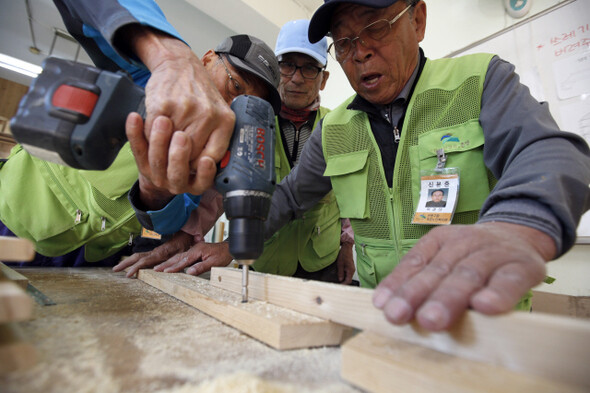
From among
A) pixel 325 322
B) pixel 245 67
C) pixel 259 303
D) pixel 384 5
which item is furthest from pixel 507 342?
pixel 245 67

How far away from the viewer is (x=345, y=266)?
2025mm

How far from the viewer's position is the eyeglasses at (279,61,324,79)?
1.85 meters

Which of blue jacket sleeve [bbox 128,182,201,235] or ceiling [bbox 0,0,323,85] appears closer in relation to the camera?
blue jacket sleeve [bbox 128,182,201,235]

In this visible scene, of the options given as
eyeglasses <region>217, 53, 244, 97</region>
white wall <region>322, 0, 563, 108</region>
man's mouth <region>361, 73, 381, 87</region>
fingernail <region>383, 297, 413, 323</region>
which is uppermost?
white wall <region>322, 0, 563, 108</region>

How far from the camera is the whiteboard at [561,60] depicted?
1.58 metres

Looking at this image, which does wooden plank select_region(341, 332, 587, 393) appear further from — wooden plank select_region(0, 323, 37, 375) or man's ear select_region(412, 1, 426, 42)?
man's ear select_region(412, 1, 426, 42)

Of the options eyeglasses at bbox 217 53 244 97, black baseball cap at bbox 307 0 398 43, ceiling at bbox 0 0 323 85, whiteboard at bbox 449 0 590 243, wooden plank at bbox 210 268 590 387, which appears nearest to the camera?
wooden plank at bbox 210 268 590 387

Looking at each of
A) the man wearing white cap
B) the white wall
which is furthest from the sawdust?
the white wall

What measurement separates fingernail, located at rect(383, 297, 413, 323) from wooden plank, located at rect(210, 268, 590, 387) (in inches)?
2.1

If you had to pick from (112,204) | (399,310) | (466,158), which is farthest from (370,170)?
(112,204)

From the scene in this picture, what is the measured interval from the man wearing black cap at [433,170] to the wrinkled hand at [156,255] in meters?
0.64

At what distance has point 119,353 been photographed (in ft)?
1.50

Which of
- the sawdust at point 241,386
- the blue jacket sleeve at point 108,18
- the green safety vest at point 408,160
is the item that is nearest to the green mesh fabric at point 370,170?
the green safety vest at point 408,160

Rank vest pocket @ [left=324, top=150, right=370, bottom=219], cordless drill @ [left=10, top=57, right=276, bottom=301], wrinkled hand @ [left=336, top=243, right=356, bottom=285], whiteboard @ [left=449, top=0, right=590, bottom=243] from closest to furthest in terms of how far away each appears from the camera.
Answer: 1. cordless drill @ [left=10, top=57, right=276, bottom=301]
2. vest pocket @ [left=324, top=150, right=370, bottom=219]
3. whiteboard @ [left=449, top=0, right=590, bottom=243]
4. wrinkled hand @ [left=336, top=243, right=356, bottom=285]
